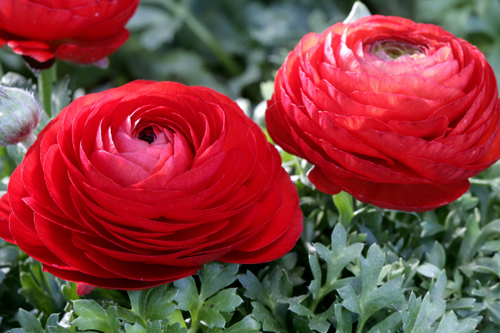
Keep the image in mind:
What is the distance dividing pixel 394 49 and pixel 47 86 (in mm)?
293

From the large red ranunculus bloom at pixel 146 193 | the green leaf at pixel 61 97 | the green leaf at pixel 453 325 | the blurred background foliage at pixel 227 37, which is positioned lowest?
the blurred background foliage at pixel 227 37

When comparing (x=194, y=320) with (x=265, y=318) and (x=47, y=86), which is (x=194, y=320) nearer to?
(x=265, y=318)

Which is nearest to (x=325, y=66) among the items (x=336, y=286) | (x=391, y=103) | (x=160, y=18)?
(x=391, y=103)

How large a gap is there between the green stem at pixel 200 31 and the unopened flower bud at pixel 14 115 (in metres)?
0.66

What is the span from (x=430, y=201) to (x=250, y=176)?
4.6 inches

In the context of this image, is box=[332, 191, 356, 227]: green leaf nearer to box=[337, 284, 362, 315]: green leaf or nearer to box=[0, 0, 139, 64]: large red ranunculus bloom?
box=[337, 284, 362, 315]: green leaf

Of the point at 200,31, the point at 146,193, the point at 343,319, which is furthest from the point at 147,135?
the point at 200,31

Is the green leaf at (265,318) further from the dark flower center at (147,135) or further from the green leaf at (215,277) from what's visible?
the dark flower center at (147,135)

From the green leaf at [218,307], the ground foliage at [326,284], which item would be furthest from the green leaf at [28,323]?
the green leaf at [218,307]

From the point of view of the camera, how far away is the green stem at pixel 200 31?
3.15 feet

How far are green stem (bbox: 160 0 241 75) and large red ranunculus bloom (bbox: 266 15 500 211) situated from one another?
646mm

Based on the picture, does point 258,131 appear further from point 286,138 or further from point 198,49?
point 198,49

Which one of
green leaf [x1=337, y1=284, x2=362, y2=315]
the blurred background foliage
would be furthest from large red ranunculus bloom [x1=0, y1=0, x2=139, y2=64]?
the blurred background foliage

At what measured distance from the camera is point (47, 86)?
1.47 ft
